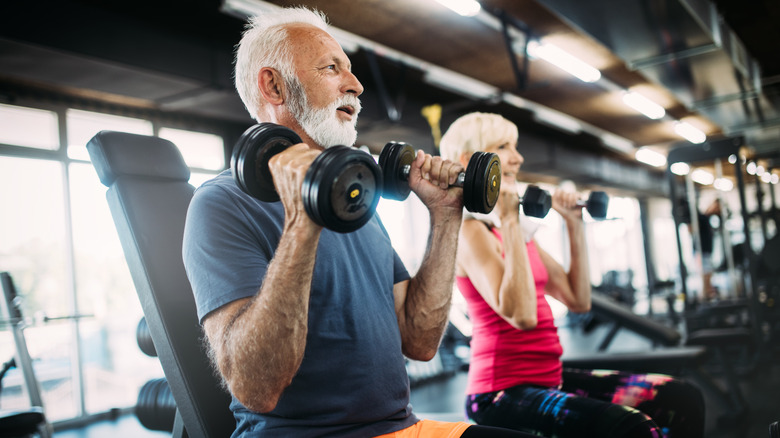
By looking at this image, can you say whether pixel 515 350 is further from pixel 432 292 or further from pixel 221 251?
pixel 221 251

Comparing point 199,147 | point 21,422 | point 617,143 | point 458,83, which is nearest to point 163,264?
point 21,422

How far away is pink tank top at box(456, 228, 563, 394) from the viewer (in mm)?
1530

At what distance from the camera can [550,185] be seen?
11328mm

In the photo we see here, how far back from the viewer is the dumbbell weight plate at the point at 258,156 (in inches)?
33.5

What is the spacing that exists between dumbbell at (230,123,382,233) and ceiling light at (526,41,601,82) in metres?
4.25

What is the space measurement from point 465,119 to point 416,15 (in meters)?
2.94

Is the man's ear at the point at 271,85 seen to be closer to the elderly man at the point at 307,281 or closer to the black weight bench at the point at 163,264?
the elderly man at the point at 307,281

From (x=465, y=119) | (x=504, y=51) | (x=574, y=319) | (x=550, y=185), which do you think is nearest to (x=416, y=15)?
(x=504, y=51)

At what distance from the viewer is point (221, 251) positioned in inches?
36.9

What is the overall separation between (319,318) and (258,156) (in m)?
0.32

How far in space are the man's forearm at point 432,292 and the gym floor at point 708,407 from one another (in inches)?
95.6

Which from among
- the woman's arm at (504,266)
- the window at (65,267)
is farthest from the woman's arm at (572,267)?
the window at (65,267)

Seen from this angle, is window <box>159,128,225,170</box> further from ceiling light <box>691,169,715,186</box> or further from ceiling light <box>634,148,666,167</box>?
ceiling light <box>691,169,715,186</box>

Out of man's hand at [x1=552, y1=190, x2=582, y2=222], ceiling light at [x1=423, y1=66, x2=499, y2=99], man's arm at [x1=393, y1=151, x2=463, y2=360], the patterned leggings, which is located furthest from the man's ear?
ceiling light at [x1=423, y1=66, x2=499, y2=99]
